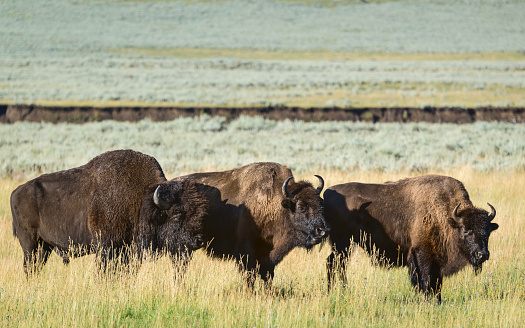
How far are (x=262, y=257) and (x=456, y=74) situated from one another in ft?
165

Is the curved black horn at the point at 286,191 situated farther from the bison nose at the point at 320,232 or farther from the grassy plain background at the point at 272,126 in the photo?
the grassy plain background at the point at 272,126

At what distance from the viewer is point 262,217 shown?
25.3 feet

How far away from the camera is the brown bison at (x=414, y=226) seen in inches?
293

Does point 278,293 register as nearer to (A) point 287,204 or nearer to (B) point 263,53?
(A) point 287,204

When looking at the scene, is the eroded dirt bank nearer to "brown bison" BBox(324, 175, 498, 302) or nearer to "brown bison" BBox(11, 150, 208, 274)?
"brown bison" BBox(11, 150, 208, 274)

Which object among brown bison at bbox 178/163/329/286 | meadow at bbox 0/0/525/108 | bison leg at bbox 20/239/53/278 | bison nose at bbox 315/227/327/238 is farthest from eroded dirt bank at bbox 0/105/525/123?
bison nose at bbox 315/227/327/238

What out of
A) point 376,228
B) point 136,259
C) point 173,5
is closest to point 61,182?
point 136,259

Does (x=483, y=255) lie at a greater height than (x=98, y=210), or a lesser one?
lesser

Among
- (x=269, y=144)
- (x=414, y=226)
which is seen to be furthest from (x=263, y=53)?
(x=414, y=226)

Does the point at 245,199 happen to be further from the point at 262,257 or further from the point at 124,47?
the point at 124,47

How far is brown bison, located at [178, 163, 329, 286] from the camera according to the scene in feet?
24.2

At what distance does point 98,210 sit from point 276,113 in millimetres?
27395

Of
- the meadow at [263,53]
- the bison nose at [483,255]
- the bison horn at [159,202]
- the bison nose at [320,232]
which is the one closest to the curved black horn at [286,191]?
the bison nose at [320,232]

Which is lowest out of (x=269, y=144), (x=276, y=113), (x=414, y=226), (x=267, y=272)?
(x=269, y=144)
